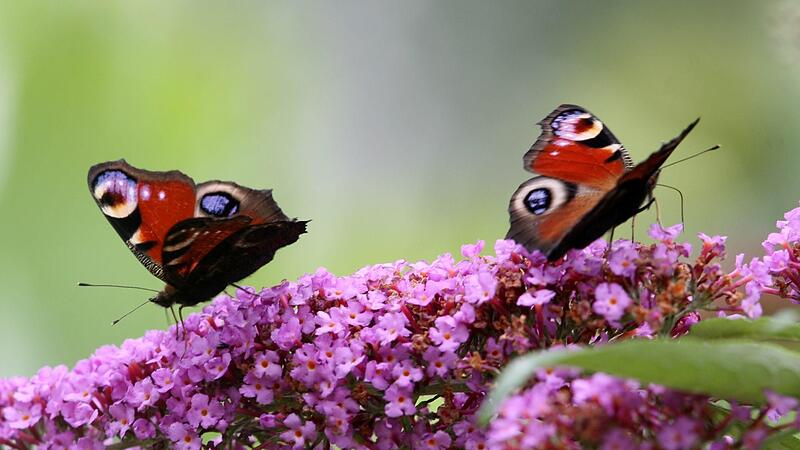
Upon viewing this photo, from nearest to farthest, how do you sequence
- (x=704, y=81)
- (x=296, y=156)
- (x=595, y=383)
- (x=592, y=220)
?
1. (x=595, y=383)
2. (x=592, y=220)
3. (x=296, y=156)
4. (x=704, y=81)

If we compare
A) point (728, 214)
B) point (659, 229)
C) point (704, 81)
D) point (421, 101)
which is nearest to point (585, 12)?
point (704, 81)

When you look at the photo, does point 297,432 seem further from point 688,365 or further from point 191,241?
point 688,365

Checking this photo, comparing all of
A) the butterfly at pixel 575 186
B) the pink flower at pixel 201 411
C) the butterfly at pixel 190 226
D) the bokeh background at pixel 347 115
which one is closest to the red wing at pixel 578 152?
the butterfly at pixel 575 186

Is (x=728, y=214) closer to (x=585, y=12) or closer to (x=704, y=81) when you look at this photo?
(x=704, y=81)

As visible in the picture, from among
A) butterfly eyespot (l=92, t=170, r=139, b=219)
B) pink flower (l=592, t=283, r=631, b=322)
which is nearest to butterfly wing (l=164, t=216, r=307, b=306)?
butterfly eyespot (l=92, t=170, r=139, b=219)

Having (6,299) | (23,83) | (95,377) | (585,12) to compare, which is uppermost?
(23,83)

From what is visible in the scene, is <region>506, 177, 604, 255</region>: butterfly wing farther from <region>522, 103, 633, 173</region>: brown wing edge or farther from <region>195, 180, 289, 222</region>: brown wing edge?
<region>195, 180, 289, 222</region>: brown wing edge
